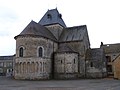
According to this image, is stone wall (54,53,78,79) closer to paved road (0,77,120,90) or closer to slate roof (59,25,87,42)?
slate roof (59,25,87,42)

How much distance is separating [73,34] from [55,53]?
20.9 feet

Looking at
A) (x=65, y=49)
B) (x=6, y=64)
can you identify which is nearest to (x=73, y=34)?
(x=65, y=49)

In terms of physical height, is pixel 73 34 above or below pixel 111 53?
above

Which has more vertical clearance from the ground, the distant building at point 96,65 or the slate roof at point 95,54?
the slate roof at point 95,54

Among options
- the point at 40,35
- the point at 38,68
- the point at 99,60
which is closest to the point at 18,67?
the point at 38,68

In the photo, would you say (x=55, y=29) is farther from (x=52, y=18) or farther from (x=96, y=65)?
(x=96, y=65)

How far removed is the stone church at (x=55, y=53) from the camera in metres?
34.2

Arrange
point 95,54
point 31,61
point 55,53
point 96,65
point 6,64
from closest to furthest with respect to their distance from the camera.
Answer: point 31,61 < point 55,53 < point 96,65 < point 95,54 < point 6,64

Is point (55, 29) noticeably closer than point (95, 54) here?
No

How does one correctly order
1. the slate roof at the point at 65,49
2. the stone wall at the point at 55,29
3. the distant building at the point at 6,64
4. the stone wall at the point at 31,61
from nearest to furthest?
1. the stone wall at the point at 31,61
2. the slate roof at the point at 65,49
3. the stone wall at the point at 55,29
4. the distant building at the point at 6,64

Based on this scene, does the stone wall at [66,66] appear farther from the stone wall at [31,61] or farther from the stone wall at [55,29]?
the stone wall at [55,29]

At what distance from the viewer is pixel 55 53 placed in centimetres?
3797

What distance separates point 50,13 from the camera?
4434cm

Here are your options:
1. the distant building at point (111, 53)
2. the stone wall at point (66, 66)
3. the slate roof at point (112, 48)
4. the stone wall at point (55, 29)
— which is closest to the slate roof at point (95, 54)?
the stone wall at point (66, 66)
